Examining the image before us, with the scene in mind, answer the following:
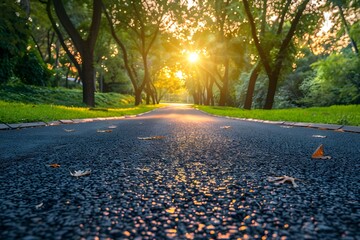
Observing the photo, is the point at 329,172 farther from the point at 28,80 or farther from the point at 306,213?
the point at 28,80

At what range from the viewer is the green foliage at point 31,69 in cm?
A: 2005

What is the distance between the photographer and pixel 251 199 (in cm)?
Result: 171

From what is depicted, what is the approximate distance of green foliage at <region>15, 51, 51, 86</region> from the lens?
20047 mm

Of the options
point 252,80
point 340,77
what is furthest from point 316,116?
point 340,77

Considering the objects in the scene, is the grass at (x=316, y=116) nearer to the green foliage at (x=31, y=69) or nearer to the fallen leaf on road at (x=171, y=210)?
the fallen leaf on road at (x=171, y=210)

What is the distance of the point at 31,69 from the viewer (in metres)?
20.6

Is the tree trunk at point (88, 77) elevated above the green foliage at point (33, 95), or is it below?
above

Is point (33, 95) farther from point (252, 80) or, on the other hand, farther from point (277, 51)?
point (277, 51)

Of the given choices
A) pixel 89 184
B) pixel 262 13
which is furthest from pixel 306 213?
pixel 262 13

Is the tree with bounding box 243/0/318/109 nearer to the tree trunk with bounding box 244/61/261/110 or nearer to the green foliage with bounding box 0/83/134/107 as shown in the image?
the tree trunk with bounding box 244/61/261/110

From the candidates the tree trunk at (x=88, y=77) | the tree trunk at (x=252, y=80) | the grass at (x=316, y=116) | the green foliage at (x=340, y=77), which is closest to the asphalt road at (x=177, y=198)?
the grass at (x=316, y=116)

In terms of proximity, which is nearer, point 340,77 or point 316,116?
point 316,116

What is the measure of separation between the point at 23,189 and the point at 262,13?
20583 mm

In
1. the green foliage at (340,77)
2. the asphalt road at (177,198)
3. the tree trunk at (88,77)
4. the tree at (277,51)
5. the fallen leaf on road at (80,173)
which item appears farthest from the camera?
the green foliage at (340,77)
